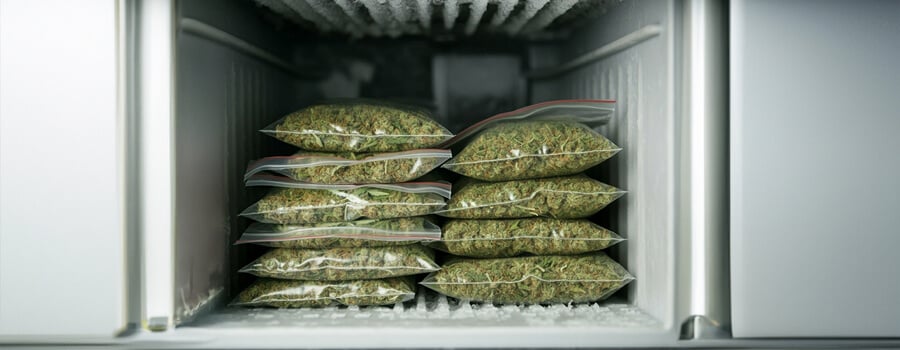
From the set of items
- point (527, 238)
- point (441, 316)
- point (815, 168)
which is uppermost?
point (815, 168)

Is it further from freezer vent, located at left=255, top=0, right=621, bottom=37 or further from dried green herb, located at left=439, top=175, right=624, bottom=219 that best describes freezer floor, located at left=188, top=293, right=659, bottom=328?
freezer vent, located at left=255, top=0, right=621, bottom=37

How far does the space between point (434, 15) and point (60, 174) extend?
2.72 ft

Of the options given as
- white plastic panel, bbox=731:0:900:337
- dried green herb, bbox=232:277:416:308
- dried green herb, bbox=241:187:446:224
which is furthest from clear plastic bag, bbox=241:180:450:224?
white plastic panel, bbox=731:0:900:337

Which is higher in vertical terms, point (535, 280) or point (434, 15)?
point (434, 15)

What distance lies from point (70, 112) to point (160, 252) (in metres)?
0.24

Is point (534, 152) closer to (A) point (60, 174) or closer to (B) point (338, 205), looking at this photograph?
(B) point (338, 205)

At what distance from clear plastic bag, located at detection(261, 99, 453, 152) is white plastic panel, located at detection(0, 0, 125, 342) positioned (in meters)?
0.32

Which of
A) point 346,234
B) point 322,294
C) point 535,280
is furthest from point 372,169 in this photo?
point 535,280

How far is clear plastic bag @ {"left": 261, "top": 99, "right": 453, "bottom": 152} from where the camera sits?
1.04 metres

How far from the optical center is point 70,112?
0.78 m

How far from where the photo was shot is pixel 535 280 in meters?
1.02

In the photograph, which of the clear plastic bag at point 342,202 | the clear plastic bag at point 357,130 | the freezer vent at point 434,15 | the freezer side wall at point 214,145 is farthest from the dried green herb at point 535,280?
the freezer vent at point 434,15

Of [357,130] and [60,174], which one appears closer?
[60,174]

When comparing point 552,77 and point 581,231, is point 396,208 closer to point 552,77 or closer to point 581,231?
point 581,231
